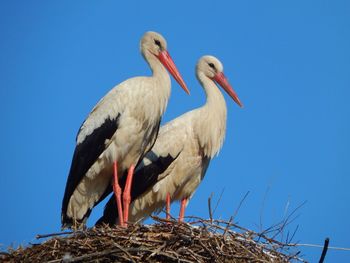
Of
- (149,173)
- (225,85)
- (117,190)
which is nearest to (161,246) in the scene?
(117,190)

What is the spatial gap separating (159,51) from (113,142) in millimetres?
1492

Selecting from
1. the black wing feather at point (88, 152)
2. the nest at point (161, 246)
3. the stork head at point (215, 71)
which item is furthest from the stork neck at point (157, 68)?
the nest at point (161, 246)

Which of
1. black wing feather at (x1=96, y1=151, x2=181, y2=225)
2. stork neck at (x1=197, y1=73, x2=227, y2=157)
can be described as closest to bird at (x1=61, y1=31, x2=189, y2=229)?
black wing feather at (x1=96, y1=151, x2=181, y2=225)

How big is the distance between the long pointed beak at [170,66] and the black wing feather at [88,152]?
1182mm

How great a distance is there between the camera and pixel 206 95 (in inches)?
391

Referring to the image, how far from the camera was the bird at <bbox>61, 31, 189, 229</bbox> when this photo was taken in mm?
8172

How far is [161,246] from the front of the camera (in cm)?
628

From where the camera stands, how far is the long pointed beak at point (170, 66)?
358 inches

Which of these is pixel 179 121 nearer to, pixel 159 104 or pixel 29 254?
pixel 159 104

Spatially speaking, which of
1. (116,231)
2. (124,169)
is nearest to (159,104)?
(124,169)

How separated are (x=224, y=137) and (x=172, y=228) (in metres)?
3.44

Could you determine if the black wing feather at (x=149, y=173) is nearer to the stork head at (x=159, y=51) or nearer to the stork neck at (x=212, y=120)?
the stork neck at (x=212, y=120)

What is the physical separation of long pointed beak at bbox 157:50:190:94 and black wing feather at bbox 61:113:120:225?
1.18 metres

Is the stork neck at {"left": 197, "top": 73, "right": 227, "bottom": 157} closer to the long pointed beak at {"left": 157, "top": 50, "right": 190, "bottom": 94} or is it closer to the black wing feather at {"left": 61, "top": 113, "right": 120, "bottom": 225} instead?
the long pointed beak at {"left": 157, "top": 50, "right": 190, "bottom": 94}
